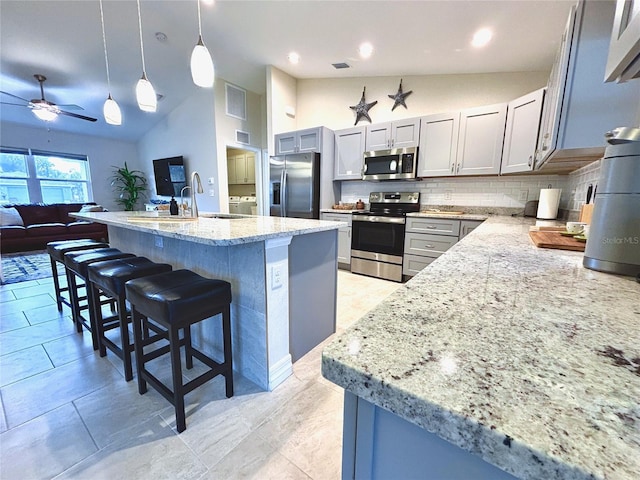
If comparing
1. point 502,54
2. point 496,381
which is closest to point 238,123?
point 502,54

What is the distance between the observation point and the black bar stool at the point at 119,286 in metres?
1.55

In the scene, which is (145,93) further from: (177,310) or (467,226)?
(467,226)

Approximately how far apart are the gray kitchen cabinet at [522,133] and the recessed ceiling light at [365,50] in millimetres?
1756

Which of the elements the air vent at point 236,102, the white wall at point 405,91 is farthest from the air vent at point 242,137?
the white wall at point 405,91

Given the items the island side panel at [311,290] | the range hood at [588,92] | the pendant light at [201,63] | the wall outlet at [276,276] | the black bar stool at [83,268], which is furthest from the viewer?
the pendant light at [201,63]

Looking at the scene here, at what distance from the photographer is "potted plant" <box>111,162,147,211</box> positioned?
22.6 ft

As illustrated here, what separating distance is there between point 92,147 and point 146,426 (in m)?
7.91

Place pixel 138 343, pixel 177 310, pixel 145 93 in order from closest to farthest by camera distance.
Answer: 1. pixel 177 310
2. pixel 138 343
3. pixel 145 93

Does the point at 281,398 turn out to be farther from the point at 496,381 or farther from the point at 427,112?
the point at 427,112

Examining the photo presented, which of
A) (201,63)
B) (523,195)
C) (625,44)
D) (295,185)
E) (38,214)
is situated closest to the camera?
(625,44)

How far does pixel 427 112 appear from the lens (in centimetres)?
373

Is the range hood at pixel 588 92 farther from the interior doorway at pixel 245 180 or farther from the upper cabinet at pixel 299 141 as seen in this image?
the interior doorway at pixel 245 180

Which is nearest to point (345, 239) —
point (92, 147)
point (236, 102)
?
point (236, 102)

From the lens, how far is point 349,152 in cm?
403
